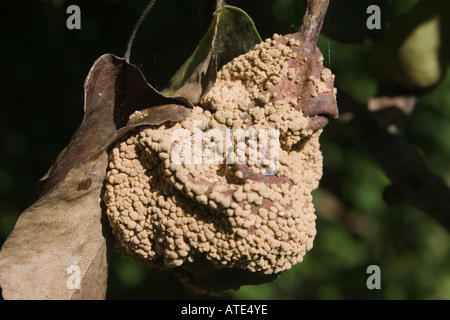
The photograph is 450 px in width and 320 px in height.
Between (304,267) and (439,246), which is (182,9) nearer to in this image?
(304,267)

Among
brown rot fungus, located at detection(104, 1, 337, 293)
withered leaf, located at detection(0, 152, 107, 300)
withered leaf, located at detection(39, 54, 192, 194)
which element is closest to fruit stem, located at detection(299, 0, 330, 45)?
brown rot fungus, located at detection(104, 1, 337, 293)

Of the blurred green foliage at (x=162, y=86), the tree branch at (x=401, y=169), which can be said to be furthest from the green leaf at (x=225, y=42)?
the tree branch at (x=401, y=169)

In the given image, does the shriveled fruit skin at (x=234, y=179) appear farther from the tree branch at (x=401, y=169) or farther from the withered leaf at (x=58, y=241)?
the tree branch at (x=401, y=169)

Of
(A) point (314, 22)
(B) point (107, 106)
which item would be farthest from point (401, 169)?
(B) point (107, 106)

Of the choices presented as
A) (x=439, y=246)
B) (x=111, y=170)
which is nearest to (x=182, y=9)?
(x=111, y=170)

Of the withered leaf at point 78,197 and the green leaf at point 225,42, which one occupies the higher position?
the green leaf at point 225,42

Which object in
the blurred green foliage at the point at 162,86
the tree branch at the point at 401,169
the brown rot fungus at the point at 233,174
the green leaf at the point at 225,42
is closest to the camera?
the brown rot fungus at the point at 233,174

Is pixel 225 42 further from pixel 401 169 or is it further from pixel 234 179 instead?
pixel 401 169
